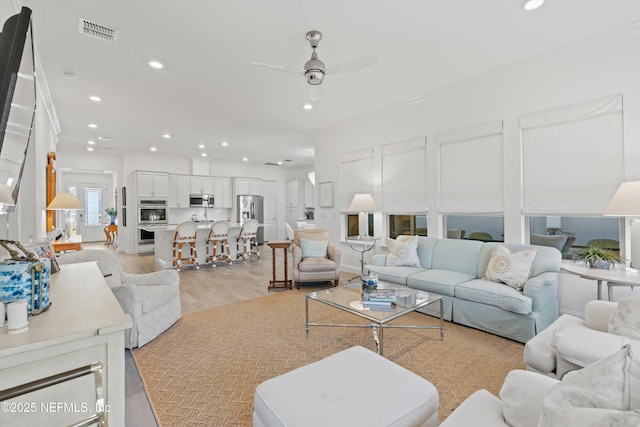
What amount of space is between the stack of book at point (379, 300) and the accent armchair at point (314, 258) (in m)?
1.91

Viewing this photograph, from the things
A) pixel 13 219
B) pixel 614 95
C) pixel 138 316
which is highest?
pixel 614 95

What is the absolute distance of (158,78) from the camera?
3.74 m

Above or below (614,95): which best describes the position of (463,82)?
above

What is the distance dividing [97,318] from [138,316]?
1.77 m

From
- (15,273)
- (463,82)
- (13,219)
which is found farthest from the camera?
(463,82)

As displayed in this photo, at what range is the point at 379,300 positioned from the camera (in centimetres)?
264

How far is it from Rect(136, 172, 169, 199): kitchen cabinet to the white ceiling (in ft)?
9.63

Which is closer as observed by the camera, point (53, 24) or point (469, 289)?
point (53, 24)

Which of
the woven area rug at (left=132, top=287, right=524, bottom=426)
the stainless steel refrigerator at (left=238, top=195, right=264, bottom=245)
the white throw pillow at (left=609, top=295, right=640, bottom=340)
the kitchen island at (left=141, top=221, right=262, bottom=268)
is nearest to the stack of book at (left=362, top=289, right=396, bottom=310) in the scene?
the woven area rug at (left=132, top=287, right=524, bottom=426)

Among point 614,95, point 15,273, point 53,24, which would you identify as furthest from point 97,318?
point 614,95

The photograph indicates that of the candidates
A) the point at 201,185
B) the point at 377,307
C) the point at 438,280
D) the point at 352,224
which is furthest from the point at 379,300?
the point at 201,185

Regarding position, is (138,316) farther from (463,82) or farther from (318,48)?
(463,82)

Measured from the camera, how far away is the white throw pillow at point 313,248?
16.0ft

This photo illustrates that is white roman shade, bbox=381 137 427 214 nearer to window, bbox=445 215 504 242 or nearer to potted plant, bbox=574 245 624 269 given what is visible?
window, bbox=445 215 504 242
